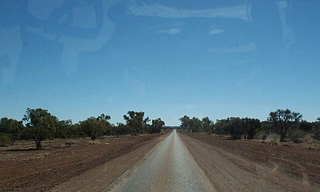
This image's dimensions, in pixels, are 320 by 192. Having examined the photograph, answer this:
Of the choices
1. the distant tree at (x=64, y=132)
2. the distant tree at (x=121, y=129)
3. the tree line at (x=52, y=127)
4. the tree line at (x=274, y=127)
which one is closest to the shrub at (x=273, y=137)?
the tree line at (x=274, y=127)

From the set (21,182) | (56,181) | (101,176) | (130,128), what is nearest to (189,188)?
(101,176)

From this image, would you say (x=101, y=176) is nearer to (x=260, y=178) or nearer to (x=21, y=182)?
(x=21, y=182)

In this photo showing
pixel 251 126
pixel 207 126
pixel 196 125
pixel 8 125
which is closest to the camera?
pixel 251 126

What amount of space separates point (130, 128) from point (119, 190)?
99875 millimetres

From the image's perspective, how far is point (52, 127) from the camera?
4281 cm

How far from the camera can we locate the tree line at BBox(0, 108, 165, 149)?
124ft

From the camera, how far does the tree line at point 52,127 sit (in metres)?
37.7

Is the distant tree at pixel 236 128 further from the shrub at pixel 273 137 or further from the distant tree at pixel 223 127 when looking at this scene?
the shrub at pixel 273 137

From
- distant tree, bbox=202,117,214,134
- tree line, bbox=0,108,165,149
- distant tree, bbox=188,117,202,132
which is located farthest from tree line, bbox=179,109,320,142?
distant tree, bbox=188,117,202,132

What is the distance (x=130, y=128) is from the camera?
108 m

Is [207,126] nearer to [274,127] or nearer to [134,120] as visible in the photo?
[134,120]

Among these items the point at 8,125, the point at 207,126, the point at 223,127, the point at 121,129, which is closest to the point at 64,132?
the point at 8,125

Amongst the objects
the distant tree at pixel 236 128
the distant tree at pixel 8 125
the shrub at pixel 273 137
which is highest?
the distant tree at pixel 8 125

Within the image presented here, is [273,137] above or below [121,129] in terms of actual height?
below
